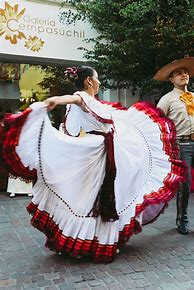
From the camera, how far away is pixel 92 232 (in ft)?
10.9

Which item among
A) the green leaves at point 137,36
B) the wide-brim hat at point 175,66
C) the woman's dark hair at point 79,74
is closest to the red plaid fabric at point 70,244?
the woman's dark hair at point 79,74

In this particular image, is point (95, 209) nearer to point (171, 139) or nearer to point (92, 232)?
point (92, 232)

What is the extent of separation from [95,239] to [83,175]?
58 cm

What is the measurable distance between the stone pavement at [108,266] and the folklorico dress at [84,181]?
0.15 metres

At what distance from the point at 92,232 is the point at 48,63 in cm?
569

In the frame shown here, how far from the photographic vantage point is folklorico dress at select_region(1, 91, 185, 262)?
10.6 feet

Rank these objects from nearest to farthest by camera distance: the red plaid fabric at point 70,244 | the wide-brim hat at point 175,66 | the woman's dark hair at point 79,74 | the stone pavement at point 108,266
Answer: the stone pavement at point 108,266, the red plaid fabric at point 70,244, the woman's dark hair at point 79,74, the wide-brim hat at point 175,66

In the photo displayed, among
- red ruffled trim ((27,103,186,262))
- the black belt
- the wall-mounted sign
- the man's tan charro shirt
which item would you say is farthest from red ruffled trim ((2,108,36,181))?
the wall-mounted sign

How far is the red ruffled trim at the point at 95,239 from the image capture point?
332 centimetres

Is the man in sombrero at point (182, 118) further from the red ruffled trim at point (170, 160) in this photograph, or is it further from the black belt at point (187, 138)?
the red ruffled trim at point (170, 160)

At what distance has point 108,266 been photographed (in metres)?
3.32

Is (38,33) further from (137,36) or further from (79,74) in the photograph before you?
(79,74)

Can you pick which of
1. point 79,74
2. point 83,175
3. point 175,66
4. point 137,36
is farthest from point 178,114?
point 137,36

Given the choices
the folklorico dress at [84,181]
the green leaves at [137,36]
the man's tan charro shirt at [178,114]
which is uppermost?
the green leaves at [137,36]
